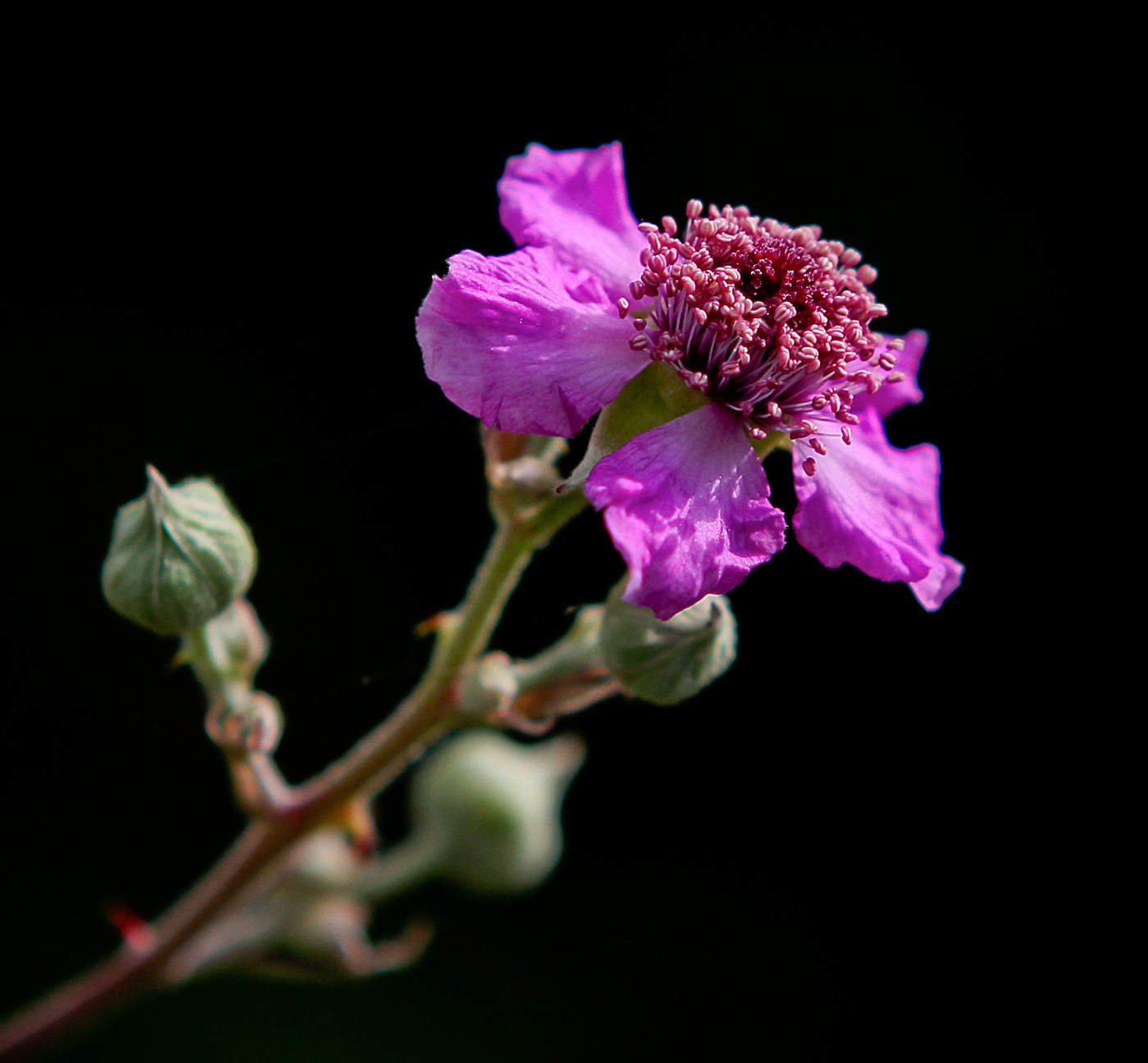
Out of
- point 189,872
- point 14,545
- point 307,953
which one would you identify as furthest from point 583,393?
point 189,872

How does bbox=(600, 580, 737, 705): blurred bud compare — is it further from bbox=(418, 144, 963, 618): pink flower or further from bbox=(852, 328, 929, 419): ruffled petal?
bbox=(852, 328, 929, 419): ruffled petal

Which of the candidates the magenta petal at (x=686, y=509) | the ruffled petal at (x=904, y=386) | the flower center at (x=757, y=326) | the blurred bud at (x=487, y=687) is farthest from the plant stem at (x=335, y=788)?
the ruffled petal at (x=904, y=386)

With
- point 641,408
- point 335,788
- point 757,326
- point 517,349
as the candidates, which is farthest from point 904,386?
point 335,788

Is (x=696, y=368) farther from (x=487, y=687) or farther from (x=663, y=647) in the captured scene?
(x=487, y=687)

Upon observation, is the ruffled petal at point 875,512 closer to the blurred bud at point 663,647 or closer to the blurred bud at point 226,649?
the blurred bud at point 663,647

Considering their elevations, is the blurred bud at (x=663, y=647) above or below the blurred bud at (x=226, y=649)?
below
